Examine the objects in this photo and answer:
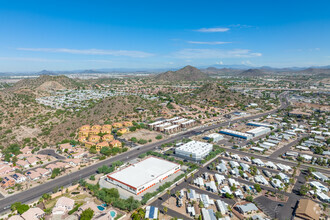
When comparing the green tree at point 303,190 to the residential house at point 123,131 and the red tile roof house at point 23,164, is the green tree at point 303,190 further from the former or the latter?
the red tile roof house at point 23,164

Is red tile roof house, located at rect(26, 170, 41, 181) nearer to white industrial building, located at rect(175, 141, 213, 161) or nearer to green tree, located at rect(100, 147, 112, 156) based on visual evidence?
green tree, located at rect(100, 147, 112, 156)

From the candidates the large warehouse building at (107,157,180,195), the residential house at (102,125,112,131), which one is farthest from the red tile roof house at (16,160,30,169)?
the residential house at (102,125,112,131)

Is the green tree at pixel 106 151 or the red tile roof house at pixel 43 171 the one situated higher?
the green tree at pixel 106 151

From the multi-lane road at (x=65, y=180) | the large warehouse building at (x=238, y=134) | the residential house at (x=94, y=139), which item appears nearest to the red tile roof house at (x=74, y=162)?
the multi-lane road at (x=65, y=180)

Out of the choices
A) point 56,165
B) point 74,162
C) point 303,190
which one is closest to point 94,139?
point 74,162

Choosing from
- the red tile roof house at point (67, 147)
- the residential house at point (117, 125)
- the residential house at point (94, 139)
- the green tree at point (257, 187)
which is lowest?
the green tree at point (257, 187)

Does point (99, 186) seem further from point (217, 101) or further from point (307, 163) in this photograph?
point (217, 101)
